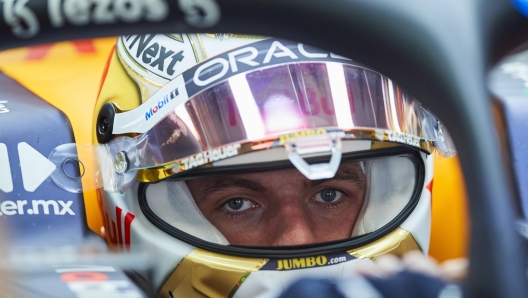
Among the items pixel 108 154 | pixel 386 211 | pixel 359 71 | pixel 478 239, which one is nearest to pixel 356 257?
pixel 386 211

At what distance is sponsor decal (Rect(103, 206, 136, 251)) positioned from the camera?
3.90ft

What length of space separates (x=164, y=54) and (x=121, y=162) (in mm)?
200

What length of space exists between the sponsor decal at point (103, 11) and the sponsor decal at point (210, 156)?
23.7 inches

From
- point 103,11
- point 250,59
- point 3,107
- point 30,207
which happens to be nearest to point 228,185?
point 250,59

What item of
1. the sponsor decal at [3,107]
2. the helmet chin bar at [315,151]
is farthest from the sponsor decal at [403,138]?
the sponsor decal at [3,107]

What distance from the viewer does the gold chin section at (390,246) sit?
3.65 feet

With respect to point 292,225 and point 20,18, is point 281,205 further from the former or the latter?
point 20,18

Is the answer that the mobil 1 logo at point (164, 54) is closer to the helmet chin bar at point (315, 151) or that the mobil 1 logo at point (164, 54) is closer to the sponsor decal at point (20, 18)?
the helmet chin bar at point (315, 151)

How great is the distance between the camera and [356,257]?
1.10m

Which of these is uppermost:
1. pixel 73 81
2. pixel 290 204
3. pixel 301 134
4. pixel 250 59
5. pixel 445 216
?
pixel 73 81

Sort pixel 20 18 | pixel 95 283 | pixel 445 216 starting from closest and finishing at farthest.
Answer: pixel 20 18, pixel 95 283, pixel 445 216

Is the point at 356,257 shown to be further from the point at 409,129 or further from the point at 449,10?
the point at 449,10

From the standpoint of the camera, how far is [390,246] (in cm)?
114

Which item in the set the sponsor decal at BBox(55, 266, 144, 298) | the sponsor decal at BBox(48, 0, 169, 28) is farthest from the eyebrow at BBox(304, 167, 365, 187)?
the sponsor decal at BBox(48, 0, 169, 28)
